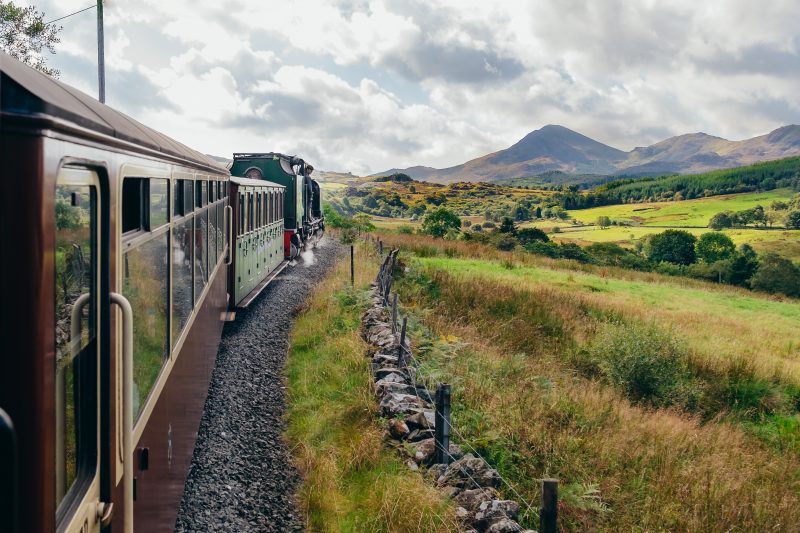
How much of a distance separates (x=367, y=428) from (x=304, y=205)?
1750cm

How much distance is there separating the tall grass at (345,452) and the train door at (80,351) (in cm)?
329

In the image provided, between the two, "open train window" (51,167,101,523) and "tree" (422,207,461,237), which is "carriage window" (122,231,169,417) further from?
"tree" (422,207,461,237)

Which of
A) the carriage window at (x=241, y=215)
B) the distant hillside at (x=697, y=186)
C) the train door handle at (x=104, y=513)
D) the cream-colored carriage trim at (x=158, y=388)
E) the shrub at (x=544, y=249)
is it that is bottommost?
the shrub at (x=544, y=249)

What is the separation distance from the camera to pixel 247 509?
549 centimetres

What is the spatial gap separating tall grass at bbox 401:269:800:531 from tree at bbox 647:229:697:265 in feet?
132

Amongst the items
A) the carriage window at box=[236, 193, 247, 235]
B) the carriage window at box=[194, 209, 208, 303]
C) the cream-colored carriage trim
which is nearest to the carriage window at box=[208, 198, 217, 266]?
the carriage window at box=[194, 209, 208, 303]

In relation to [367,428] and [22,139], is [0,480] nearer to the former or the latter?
[22,139]

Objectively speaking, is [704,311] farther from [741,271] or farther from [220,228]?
[220,228]

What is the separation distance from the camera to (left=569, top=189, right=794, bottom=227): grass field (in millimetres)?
94875

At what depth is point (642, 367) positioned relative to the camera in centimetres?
1153

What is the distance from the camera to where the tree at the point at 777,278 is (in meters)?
33.0

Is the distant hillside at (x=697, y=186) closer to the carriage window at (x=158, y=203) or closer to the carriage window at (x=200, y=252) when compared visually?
the carriage window at (x=200, y=252)

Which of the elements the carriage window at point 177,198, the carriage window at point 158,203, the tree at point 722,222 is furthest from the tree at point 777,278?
the tree at point 722,222

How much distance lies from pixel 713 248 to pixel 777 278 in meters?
22.6
